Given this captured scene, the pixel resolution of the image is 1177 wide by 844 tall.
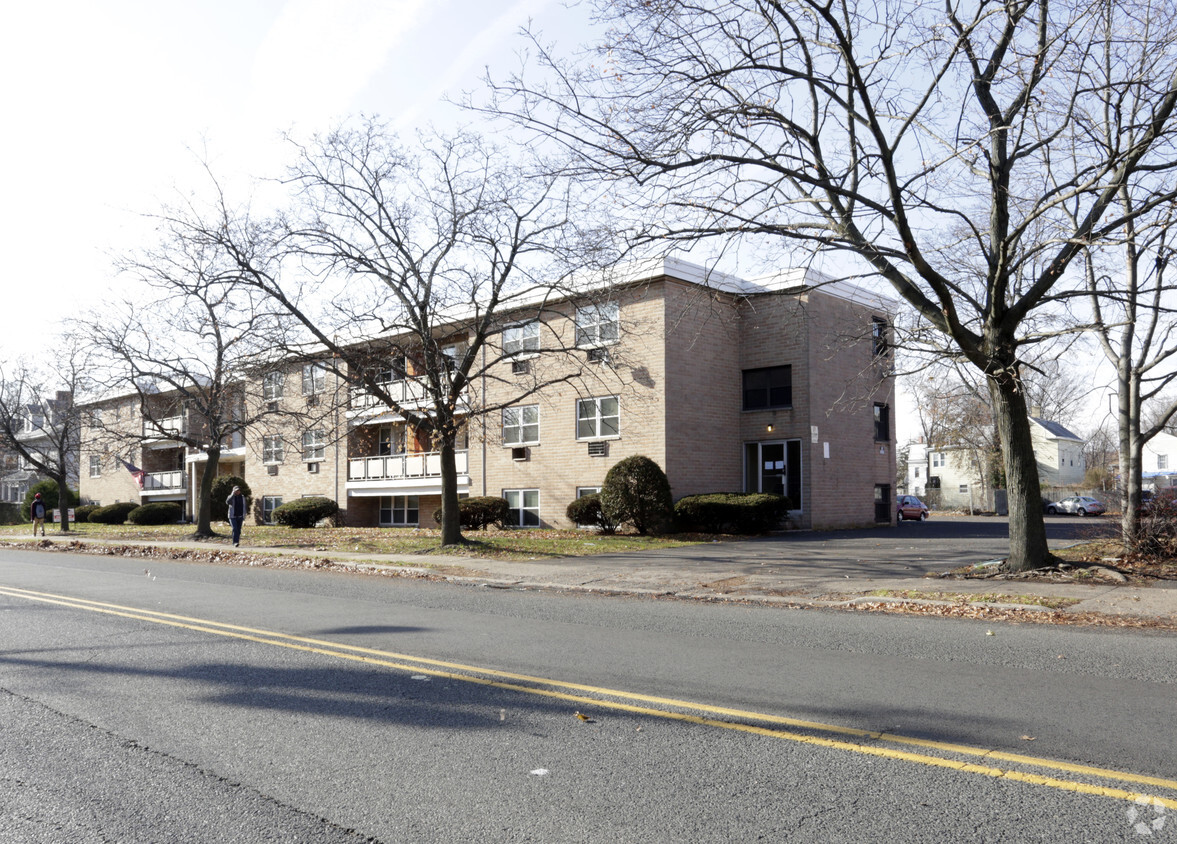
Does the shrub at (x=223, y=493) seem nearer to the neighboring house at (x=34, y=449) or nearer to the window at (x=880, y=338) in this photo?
the neighboring house at (x=34, y=449)

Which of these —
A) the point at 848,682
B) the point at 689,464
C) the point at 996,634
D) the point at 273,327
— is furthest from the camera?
the point at 689,464

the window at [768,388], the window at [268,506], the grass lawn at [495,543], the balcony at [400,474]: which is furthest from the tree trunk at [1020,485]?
the window at [268,506]

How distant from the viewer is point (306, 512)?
34656mm

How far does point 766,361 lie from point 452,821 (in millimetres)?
25229

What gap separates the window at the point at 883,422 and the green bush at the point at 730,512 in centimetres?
788

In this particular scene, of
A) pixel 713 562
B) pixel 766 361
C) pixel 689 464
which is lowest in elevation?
pixel 713 562

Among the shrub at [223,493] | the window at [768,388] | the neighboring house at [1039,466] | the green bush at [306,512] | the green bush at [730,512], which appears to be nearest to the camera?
the green bush at [730,512]

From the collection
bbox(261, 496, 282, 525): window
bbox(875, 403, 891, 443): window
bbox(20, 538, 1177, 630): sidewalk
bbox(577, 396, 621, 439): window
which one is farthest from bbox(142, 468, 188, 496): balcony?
bbox(875, 403, 891, 443): window

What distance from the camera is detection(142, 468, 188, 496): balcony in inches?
1863

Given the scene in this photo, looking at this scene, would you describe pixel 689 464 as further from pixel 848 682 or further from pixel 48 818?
pixel 48 818

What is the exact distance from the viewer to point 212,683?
6699 mm

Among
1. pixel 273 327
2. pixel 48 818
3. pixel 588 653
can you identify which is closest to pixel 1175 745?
pixel 588 653
